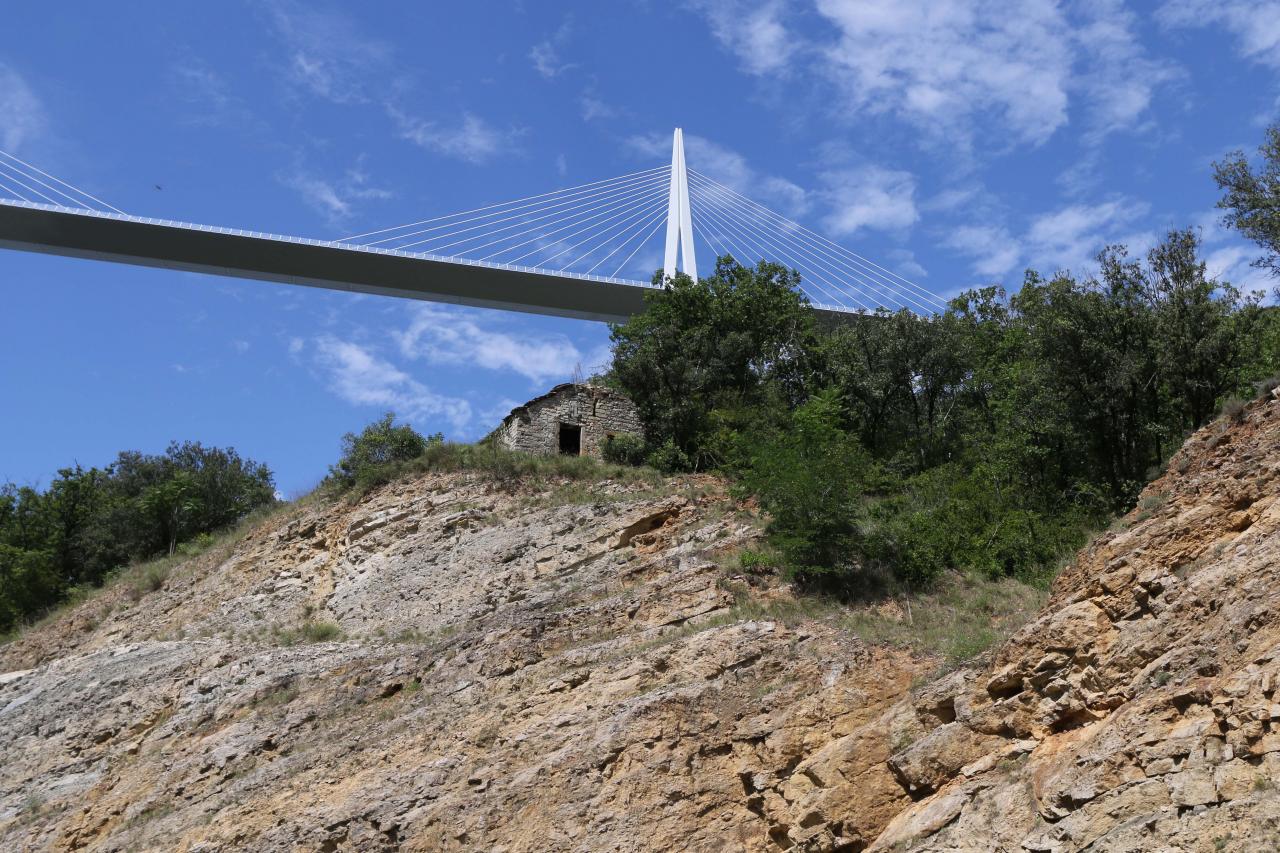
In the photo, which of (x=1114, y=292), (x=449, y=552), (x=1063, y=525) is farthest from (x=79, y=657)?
(x=1114, y=292)

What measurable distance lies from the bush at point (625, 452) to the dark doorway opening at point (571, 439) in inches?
41.2

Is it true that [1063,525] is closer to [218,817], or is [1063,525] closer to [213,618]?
[218,817]

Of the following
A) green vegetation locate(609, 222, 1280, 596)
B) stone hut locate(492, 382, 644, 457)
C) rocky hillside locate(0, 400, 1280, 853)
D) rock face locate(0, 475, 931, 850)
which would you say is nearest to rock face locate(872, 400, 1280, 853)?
rocky hillside locate(0, 400, 1280, 853)

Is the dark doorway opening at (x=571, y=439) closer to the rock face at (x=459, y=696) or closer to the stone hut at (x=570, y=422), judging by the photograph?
the stone hut at (x=570, y=422)

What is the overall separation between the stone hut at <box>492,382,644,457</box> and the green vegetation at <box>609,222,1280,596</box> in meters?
0.52

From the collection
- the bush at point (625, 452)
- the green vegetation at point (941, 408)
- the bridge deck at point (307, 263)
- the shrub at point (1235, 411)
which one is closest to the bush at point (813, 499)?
the green vegetation at point (941, 408)

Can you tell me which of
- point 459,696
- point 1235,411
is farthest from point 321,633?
point 1235,411

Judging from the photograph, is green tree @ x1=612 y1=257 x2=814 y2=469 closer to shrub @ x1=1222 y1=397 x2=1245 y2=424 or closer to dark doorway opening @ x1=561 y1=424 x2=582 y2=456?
dark doorway opening @ x1=561 y1=424 x2=582 y2=456

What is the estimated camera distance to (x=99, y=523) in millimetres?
33562

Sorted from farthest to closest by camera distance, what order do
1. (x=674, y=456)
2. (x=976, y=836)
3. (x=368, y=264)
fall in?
(x=368, y=264)
(x=674, y=456)
(x=976, y=836)

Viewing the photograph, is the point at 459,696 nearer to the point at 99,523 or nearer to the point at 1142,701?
the point at 1142,701

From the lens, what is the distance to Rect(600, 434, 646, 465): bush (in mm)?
27031

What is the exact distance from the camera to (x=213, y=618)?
24.2 meters

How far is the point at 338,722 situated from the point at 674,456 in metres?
10.5
